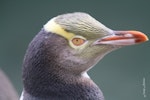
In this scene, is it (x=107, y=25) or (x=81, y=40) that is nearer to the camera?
(x=81, y=40)

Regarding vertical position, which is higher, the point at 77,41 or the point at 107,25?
the point at 77,41

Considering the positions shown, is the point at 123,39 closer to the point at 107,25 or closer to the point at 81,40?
the point at 81,40

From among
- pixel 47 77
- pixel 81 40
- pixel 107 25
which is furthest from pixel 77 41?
pixel 107 25

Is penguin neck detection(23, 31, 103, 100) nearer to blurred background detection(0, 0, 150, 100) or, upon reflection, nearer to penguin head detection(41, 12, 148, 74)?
penguin head detection(41, 12, 148, 74)

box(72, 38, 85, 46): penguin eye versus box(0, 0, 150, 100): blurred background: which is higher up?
box(72, 38, 85, 46): penguin eye

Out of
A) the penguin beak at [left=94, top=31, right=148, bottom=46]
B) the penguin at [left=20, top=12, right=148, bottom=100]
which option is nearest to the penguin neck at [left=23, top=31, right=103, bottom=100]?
the penguin at [left=20, top=12, right=148, bottom=100]
